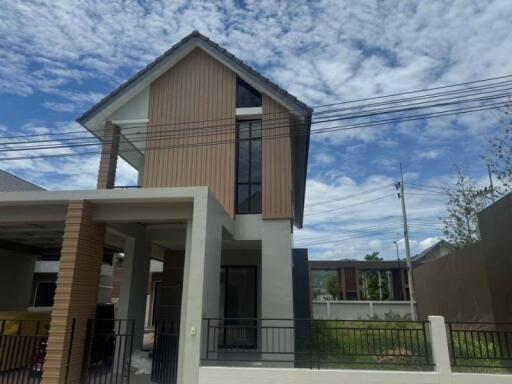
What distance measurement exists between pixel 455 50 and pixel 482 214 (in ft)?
12.6

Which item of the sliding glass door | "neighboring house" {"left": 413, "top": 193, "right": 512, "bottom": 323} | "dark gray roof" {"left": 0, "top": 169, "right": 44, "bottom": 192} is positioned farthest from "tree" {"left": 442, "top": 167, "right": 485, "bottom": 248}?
"dark gray roof" {"left": 0, "top": 169, "right": 44, "bottom": 192}

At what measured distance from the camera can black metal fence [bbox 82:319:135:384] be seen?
6.78 metres

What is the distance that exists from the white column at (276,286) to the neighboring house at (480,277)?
4.55 m

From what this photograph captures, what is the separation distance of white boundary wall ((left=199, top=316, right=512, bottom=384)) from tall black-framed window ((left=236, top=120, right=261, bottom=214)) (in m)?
3.98

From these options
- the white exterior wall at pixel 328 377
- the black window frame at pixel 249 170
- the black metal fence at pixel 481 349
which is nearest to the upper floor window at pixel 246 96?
the black window frame at pixel 249 170

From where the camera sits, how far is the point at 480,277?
32.8ft

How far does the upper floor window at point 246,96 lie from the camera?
991cm

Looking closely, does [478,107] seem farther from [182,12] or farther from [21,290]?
[21,290]

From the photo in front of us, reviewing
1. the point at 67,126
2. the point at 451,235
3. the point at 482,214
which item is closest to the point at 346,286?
the point at 451,235

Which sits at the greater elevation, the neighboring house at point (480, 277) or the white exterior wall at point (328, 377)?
the neighboring house at point (480, 277)

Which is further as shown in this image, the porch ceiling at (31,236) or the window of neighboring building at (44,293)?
the window of neighboring building at (44,293)

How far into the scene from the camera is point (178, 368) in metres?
6.32

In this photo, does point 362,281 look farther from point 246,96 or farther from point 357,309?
point 246,96

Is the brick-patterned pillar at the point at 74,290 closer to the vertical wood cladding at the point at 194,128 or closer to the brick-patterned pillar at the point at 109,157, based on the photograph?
the brick-patterned pillar at the point at 109,157
